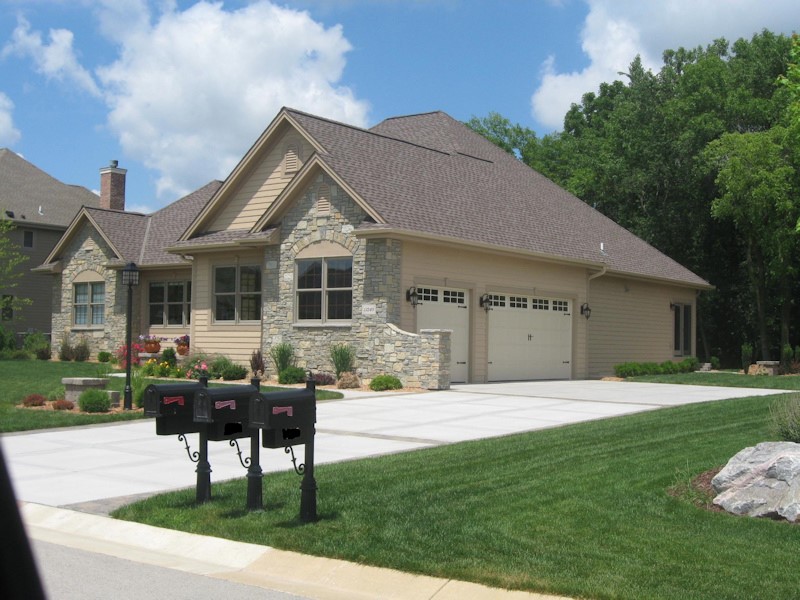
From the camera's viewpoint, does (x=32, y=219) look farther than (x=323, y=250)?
Yes

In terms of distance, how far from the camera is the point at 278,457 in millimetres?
12570

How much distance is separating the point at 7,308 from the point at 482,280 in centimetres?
2616

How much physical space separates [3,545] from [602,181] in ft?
140

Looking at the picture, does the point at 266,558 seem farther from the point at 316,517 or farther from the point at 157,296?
the point at 157,296

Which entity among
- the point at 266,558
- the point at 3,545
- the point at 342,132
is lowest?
the point at 266,558

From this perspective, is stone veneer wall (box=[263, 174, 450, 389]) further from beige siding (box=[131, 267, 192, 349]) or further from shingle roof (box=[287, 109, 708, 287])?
beige siding (box=[131, 267, 192, 349])

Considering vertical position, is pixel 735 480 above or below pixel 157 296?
below

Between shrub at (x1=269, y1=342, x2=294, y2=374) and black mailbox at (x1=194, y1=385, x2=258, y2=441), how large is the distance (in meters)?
15.5

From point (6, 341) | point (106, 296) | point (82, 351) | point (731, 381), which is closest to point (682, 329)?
point (731, 381)

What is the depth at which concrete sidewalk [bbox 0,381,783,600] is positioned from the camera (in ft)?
23.9

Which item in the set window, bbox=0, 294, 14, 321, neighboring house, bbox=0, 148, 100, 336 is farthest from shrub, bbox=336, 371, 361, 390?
neighboring house, bbox=0, 148, 100, 336

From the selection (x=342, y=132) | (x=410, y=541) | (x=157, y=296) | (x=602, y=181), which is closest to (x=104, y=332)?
(x=157, y=296)

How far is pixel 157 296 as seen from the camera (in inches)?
1293

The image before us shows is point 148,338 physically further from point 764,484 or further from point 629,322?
point 764,484
